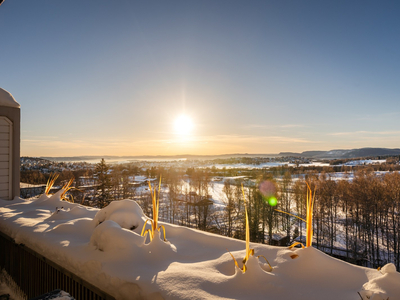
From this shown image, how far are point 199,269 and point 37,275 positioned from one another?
1.83 m

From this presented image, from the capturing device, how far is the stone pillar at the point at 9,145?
534cm

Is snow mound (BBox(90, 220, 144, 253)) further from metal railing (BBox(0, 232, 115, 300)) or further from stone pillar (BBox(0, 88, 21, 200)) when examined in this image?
stone pillar (BBox(0, 88, 21, 200))

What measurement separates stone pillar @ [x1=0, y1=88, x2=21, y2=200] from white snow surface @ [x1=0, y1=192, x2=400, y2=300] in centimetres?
406

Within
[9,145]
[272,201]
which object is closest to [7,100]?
[9,145]

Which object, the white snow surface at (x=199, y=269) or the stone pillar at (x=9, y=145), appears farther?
the stone pillar at (x=9, y=145)

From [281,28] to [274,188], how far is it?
27.4 meters

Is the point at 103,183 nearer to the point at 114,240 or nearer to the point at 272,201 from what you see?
the point at 114,240

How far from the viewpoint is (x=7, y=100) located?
535cm

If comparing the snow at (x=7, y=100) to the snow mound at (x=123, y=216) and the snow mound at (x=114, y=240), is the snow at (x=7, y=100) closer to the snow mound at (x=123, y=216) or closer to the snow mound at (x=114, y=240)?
the snow mound at (x=123, y=216)

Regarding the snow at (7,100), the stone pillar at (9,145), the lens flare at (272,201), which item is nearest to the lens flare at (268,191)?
the lens flare at (272,201)

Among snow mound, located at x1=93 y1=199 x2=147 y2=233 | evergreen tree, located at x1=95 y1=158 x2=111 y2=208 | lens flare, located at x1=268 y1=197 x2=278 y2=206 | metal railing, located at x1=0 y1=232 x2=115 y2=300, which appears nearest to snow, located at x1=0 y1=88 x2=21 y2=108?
metal railing, located at x1=0 y1=232 x2=115 y2=300

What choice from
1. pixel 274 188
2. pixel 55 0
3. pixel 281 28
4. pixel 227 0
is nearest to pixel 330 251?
pixel 274 188

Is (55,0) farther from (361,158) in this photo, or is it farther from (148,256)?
(361,158)

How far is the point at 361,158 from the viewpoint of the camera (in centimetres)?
5616
